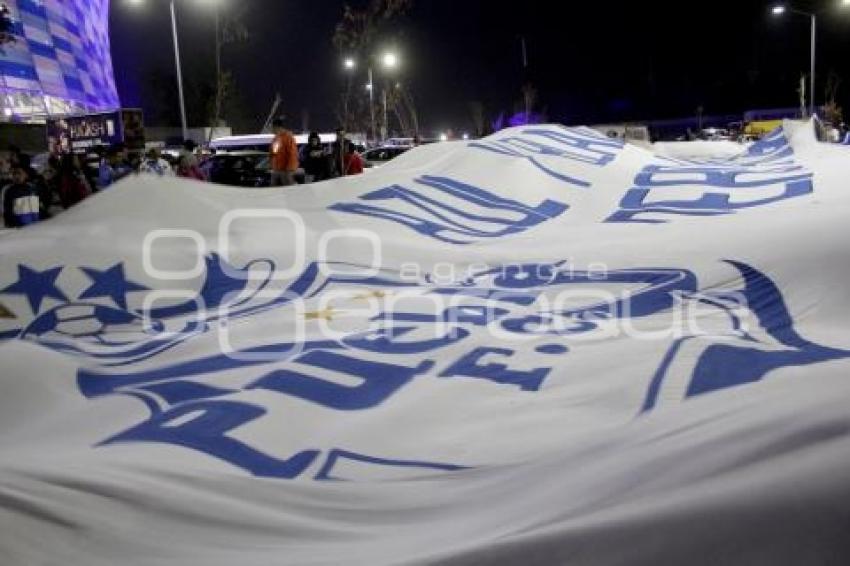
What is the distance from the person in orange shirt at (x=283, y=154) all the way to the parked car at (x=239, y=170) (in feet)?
19.3

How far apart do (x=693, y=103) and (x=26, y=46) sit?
37.2 metres

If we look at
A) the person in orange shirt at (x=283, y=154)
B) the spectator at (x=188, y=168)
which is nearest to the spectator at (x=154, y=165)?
the spectator at (x=188, y=168)

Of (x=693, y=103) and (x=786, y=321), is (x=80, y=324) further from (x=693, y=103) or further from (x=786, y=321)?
(x=693, y=103)

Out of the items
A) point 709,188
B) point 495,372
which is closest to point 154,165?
point 709,188

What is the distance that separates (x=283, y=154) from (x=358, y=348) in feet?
20.0

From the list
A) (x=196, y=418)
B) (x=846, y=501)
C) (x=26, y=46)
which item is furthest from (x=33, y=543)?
(x=26, y=46)

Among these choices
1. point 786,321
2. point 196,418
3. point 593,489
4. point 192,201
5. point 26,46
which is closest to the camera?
point 593,489

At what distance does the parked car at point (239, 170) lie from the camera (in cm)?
1617

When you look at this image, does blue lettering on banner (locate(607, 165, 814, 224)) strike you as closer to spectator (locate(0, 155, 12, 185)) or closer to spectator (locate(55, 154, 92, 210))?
spectator (locate(55, 154, 92, 210))

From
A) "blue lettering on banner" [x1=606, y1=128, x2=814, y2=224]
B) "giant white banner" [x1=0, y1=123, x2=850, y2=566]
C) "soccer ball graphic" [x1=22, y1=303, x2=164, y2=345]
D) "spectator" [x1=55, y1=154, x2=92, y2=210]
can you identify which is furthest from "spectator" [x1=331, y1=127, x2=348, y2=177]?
"soccer ball graphic" [x1=22, y1=303, x2=164, y2=345]

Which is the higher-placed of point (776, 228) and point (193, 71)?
point (193, 71)

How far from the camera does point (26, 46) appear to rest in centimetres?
3912

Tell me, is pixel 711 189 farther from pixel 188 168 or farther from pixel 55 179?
pixel 55 179

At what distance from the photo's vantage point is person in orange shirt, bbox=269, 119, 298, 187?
393 inches
